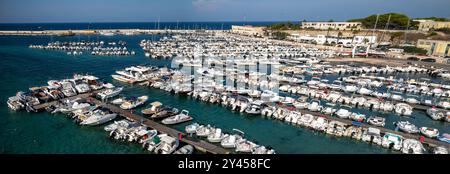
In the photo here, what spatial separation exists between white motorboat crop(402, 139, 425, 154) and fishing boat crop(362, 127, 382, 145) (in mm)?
2003

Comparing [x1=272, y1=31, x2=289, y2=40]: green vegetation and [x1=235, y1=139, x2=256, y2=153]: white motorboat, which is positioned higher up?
[x1=272, y1=31, x2=289, y2=40]: green vegetation

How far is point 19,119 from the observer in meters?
28.3

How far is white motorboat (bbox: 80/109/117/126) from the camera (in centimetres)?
2689

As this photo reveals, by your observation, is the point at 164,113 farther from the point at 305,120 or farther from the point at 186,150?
the point at 305,120

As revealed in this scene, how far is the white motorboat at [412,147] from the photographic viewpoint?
74.8 ft

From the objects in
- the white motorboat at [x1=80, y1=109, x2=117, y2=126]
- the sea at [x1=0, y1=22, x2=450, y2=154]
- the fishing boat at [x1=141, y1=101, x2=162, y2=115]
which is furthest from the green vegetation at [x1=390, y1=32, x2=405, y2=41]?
the white motorboat at [x1=80, y1=109, x2=117, y2=126]

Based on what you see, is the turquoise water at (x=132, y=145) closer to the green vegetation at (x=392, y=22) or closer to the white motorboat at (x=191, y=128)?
the white motorboat at (x=191, y=128)

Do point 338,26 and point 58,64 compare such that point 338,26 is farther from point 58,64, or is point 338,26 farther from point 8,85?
point 8,85

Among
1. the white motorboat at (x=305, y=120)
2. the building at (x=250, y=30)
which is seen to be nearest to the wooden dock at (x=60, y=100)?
the white motorboat at (x=305, y=120)

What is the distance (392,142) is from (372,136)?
65.2 inches

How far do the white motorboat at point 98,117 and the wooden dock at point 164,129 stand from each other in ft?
4.52

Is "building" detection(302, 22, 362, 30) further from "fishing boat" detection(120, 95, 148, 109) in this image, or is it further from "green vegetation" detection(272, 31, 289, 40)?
"fishing boat" detection(120, 95, 148, 109)

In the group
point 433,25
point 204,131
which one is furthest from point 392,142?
point 433,25
